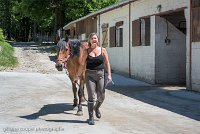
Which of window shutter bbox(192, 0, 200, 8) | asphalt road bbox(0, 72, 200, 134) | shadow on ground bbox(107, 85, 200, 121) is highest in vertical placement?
window shutter bbox(192, 0, 200, 8)

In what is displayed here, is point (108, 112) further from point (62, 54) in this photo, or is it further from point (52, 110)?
point (62, 54)

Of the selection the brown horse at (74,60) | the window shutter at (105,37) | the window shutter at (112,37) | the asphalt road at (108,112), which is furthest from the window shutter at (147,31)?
the brown horse at (74,60)

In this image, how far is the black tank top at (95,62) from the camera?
8570 mm

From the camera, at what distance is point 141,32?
19.8 meters

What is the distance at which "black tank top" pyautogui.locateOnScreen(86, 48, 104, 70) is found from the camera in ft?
28.1

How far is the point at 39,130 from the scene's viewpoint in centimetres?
783

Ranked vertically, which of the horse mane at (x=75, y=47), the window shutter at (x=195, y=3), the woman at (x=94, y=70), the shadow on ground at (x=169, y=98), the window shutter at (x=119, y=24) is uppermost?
the window shutter at (x=195, y=3)

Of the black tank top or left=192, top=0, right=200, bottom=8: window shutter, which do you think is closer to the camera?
the black tank top

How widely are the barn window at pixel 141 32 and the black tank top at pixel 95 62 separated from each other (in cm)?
1047

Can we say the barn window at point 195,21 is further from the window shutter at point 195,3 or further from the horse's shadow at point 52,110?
the horse's shadow at point 52,110

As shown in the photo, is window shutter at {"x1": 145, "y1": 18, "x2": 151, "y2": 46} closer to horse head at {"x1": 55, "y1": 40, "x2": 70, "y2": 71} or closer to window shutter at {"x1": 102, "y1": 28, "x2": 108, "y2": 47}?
window shutter at {"x1": 102, "y1": 28, "x2": 108, "y2": 47}

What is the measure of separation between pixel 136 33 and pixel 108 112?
10417 mm

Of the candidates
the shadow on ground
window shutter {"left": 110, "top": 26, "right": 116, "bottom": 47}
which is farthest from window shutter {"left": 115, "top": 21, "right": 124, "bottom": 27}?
the shadow on ground

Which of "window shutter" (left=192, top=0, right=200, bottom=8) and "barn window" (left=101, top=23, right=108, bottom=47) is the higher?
"window shutter" (left=192, top=0, right=200, bottom=8)
